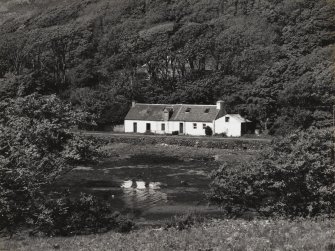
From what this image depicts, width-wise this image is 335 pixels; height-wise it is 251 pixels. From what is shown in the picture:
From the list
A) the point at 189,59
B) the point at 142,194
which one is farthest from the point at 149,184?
the point at 189,59

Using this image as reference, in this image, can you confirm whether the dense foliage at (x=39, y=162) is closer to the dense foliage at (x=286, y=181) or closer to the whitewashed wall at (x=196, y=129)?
the dense foliage at (x=286, y=181)

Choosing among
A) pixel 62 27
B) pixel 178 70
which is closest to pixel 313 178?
pixel 178 70

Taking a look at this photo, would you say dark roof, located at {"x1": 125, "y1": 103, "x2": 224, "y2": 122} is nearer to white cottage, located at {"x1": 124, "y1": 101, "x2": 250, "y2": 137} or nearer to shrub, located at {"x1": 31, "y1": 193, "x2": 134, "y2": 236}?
white cottage, located at {"x1": 124, "y1": 101, "x2": 250, "y2": 137}

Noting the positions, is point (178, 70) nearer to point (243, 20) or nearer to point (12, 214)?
point (243, 20)

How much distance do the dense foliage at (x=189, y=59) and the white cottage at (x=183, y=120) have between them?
113 inches

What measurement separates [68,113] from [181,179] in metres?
22.8

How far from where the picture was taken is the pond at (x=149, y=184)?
35.0 metres

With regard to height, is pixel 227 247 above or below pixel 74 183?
above

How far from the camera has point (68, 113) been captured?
26812mm

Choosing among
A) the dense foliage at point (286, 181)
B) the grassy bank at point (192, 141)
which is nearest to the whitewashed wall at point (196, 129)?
the grassy bank at point (192, 141)

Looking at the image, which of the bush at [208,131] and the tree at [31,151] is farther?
the bush at [208,131]

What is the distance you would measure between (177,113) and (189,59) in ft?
86.6

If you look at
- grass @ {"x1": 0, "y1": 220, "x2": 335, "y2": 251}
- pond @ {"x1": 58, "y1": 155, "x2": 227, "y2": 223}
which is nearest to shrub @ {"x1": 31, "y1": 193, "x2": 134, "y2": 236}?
pond @ {"x1": 58, "y1": 155, "x2": 227, "y2": 223}

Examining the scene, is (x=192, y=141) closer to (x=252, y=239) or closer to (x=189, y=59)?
(x=189, y=59)
